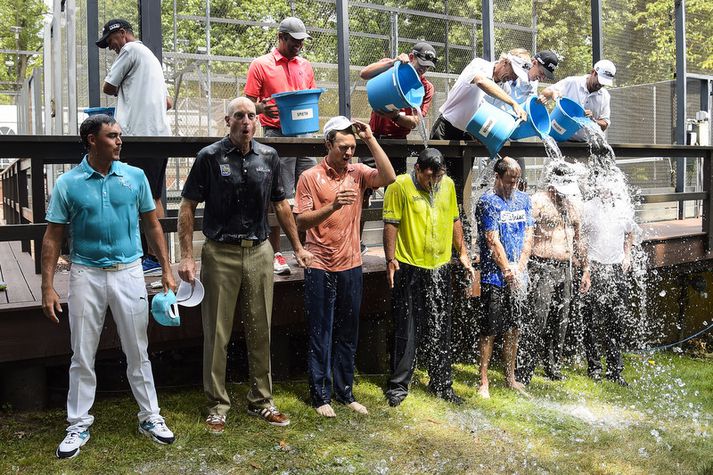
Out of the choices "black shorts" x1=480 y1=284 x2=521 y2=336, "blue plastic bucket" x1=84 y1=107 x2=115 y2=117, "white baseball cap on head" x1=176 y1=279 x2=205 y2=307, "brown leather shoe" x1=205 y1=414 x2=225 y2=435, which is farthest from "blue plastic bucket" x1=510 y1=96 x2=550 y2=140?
"brown leather shoe" x1=205 y1=414 x2=225 y2=435

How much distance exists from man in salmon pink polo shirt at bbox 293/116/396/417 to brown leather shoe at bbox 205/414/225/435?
0.68 meters

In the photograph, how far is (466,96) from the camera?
5.93 metres

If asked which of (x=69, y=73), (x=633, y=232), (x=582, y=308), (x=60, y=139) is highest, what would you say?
(x=69, y=73)

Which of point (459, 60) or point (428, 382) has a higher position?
point (459, 60)

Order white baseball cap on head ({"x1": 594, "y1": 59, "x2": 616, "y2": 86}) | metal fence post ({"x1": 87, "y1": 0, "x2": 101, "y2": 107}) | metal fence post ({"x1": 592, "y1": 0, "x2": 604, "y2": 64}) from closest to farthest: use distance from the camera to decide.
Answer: metal fence post ({"x1": 87, "y1": 0, "x2": 101, "y2": 107}) → white baseball cap on head ({"x1": 594, "y1": 59, "x2": 616, "y2": 86}) → metal fence post ({"x1": 592, "y1": 0, "x2": 604, "y2": 64})

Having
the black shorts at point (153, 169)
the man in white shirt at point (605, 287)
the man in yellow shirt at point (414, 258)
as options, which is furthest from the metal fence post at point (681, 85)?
the black shorts at point (153, 169)

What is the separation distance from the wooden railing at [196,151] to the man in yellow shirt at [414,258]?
1.40ft

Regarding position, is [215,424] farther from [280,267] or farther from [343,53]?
[343,53]

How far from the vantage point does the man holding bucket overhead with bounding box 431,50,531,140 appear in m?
5.78

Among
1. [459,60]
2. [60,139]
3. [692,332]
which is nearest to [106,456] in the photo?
[60,139]

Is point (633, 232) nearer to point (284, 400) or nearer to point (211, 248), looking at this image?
point (284, 400)

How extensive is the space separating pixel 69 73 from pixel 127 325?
3.82 meters

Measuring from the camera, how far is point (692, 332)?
29.0 ft

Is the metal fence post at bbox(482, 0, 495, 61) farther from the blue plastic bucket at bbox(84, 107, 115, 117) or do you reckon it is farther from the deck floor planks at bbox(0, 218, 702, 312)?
the blue plastic bucket at bbox(84, 107, 115, 117)
